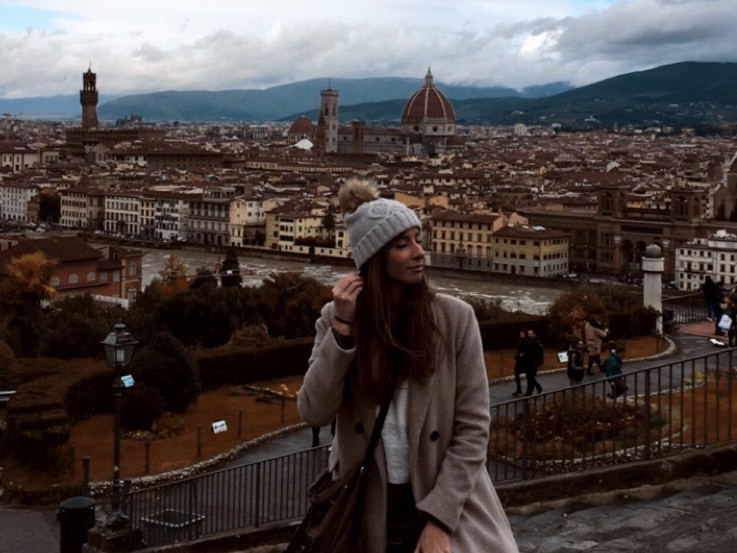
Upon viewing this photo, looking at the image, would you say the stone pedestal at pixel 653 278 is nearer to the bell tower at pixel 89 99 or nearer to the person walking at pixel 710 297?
the person walking at pixel 710 297

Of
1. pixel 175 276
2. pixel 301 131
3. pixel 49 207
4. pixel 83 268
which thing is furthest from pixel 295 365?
pixel 301 131

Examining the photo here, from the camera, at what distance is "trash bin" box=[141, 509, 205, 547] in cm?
354

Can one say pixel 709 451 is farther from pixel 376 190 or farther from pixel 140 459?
pixel 140 459

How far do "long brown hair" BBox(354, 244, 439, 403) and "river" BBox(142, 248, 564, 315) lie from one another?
66.8 feet

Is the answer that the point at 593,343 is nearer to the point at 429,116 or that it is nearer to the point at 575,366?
the point at 575,366

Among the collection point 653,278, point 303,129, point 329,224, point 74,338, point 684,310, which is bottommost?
point 329,224

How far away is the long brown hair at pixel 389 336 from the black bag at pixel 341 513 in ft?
0.12

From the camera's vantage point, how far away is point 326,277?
27.5 m

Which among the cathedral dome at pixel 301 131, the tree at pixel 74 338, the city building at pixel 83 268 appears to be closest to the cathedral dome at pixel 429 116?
the cathedral dome at pixel 301 131

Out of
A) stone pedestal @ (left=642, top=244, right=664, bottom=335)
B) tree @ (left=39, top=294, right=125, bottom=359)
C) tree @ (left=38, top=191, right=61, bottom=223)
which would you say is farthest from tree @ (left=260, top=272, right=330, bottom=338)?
tree @ (left=38, top=191, right=61, bottom=223)

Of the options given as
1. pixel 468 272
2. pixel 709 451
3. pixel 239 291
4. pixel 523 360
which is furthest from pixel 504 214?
pixel 709 451

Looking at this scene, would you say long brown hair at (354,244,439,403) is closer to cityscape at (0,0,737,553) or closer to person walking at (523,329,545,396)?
cityscape at (0,0,737,553)

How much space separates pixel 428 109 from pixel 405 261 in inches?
2902

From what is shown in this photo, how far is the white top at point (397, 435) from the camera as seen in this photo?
4.27ft
